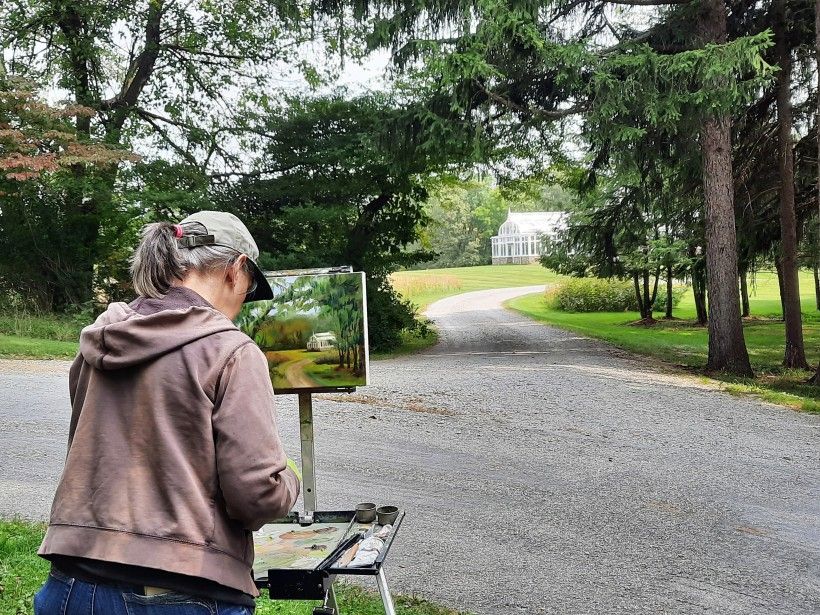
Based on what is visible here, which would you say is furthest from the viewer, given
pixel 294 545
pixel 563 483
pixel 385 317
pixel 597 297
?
pixel 597 297

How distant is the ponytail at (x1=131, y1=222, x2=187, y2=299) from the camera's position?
171 centimetres

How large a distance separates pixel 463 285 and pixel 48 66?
34848mm

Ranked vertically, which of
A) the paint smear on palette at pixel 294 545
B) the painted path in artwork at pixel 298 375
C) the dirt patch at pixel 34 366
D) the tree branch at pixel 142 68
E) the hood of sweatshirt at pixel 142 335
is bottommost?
the dirt patch at pixel 34 366

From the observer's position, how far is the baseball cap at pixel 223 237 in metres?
1.77

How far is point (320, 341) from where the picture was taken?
3.36 metres

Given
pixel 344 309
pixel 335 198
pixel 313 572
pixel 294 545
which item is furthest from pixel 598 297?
pixel 313 572

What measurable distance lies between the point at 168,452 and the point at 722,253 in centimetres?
1300

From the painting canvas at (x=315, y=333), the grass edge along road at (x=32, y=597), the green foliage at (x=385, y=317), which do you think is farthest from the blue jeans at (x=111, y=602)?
the green foliage at (x=385, y=317)

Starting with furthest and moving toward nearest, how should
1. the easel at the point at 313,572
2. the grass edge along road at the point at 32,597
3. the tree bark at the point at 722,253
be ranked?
the tree bark at the point at 722,253 < the grass edge along road at the point at 32,597 < the easel at the point at 313,572

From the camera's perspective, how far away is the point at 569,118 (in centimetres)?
1406

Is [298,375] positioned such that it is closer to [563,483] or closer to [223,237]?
[223,237]

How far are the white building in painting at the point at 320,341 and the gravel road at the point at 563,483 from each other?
1591mm

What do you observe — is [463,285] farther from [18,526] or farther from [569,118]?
[18,526]

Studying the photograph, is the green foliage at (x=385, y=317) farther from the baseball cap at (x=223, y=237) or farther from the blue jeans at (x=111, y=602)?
the blue jeans at (x=111, y=602)
